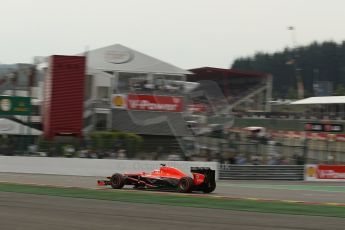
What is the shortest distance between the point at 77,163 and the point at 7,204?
1614 centimetres

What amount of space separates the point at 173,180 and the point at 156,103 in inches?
717

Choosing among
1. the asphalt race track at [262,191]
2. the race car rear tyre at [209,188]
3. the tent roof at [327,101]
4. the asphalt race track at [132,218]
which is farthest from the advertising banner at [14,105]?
the tent roof at [327,101]

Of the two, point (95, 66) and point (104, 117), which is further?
point (95, 66)

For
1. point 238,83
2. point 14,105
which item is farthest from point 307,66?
point 14,105

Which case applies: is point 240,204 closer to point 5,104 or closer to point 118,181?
point 118,181

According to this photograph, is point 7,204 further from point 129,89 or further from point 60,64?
point 129,89

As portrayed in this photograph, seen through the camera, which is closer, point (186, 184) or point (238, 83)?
point (186, 184)

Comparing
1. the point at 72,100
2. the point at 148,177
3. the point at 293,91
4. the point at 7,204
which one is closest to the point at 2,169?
the point at 72,100

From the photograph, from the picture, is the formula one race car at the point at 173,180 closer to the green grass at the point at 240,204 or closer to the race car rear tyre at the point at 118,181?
the race car rear tyre at the point at 118,181

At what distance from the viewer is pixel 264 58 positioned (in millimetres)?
124312

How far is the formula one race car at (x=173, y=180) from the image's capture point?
1594 centimetres

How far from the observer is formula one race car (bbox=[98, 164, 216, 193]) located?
15.9m

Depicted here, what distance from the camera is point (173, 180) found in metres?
16.1

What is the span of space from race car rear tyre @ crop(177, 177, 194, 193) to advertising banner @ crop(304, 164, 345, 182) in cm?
1393
